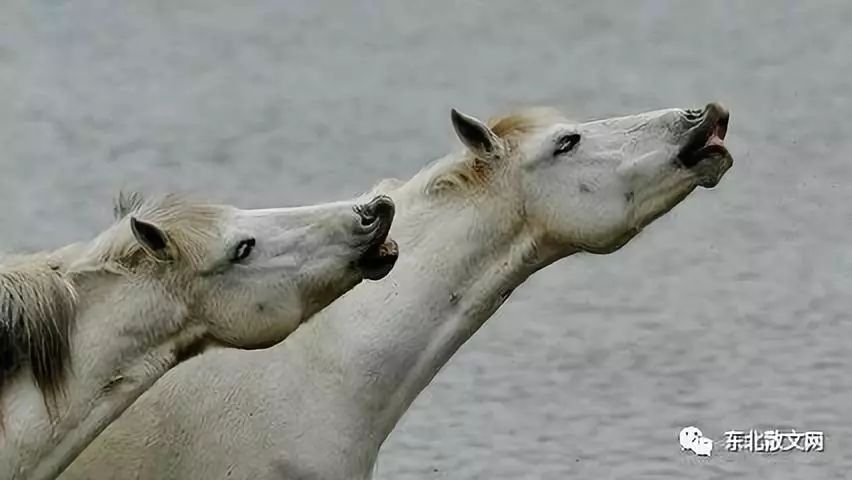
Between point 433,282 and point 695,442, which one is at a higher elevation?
point 433,282

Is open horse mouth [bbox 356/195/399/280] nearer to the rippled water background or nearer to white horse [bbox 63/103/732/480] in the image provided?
white horse [bbox 63/103/732/480]

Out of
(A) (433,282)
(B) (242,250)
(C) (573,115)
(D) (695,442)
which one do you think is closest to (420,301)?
(A) (433,282)

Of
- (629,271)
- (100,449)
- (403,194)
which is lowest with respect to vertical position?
(629,271)

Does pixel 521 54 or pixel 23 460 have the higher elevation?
pixel 23 460

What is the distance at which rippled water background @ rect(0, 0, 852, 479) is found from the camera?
22.8ft

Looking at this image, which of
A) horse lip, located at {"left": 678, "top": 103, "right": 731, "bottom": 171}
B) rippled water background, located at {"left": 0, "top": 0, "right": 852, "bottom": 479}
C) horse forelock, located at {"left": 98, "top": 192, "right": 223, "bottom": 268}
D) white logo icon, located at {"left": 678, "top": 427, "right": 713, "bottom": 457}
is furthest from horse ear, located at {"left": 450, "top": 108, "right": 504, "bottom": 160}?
white logo icon, located at {"left": 678, "top": 427, "right": 713, "bottom": 457}

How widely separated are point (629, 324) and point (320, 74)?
4.24 m

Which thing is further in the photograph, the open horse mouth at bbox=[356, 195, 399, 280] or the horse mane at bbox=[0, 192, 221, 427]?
the open horse mouth at bbox=[356, 195, 399, 280]

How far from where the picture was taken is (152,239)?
13.2 feet

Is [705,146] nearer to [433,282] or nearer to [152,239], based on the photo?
[433,282]

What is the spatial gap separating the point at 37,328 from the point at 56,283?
4.3 inches

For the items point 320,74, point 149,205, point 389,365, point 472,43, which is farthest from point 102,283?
point 472,43

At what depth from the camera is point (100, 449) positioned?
4336mm

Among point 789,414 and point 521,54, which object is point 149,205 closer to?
point 789,414
